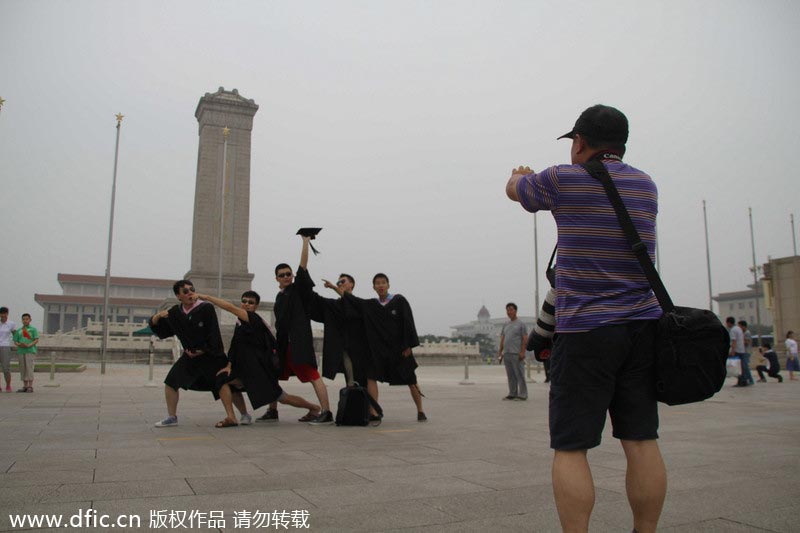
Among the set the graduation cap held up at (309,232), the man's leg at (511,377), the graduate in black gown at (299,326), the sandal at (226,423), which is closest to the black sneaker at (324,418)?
the graduate in black gown at (299,326)

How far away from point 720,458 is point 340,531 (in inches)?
130

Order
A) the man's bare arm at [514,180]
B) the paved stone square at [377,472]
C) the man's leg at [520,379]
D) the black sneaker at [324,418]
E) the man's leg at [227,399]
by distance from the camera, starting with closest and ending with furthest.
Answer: the man's bare arm at [514,180], the paved stone square at [377,472], the man's leg at [227,399], the black sneaker at [324,418], the man's leg at [520,379]

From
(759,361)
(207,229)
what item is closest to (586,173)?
(759,361)

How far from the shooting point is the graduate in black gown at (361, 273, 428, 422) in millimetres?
7371

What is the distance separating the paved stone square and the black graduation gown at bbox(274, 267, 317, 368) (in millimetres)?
820

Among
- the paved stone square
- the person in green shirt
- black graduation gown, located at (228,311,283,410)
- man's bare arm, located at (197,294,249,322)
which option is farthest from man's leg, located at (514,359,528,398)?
the person in green shirt

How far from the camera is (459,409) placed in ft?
29.3

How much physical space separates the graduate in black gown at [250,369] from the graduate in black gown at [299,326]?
9.4 inches

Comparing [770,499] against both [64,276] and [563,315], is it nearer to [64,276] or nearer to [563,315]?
[563,315]

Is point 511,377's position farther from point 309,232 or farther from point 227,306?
point 227,306

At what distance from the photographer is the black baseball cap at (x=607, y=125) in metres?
2.62

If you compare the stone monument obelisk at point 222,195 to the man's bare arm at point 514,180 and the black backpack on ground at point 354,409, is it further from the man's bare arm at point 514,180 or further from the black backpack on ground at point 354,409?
the man's bare arm at point 514,180

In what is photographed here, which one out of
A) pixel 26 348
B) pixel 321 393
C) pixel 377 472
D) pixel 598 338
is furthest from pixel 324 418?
pixel 26 348

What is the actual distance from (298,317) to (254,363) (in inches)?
28.3
